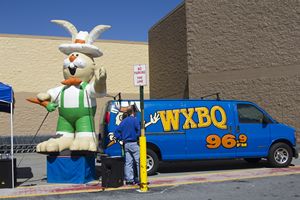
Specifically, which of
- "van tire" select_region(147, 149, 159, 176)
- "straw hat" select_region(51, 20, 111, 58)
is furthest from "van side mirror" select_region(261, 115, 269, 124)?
"straw hat" select_region(51, 20, 111, 58)

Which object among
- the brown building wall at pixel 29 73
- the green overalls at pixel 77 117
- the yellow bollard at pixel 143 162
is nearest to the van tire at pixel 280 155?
the yellow bollard at pixel 143 162

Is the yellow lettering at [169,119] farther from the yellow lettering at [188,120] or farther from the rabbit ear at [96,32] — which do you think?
the rabbit ear at [96,32]

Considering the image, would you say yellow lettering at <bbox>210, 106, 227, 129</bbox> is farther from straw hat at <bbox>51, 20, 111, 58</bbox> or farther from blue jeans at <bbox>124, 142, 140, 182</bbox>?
straw hat at <bbox>51, 20, 111, 58</bbox>

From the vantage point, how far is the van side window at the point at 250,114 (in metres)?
11.9

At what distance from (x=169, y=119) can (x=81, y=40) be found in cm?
305

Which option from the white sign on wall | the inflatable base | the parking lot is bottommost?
the parking lot

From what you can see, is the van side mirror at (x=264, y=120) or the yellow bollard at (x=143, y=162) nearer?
the yellow bollard at (x=143, y=162)

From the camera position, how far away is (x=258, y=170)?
38.4 feet

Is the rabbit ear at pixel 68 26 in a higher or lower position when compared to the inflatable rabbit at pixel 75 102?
higher

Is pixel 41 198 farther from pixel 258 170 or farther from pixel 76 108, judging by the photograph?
pixel 258 170

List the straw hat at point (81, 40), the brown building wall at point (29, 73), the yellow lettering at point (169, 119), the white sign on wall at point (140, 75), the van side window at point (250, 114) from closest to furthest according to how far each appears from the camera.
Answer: the white sign on wall at point (140, 75)
the straw hat at point (81, 40)
the yellow lettering at point (169, 119)
the van side window at point (250, 114)
the brown building wall at point (29, 73)

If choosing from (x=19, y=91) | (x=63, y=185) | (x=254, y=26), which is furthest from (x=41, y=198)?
(x=19, y=91)

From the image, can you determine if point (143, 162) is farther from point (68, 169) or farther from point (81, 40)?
point (81, 40)

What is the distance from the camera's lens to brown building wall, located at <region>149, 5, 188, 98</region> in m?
20.8
